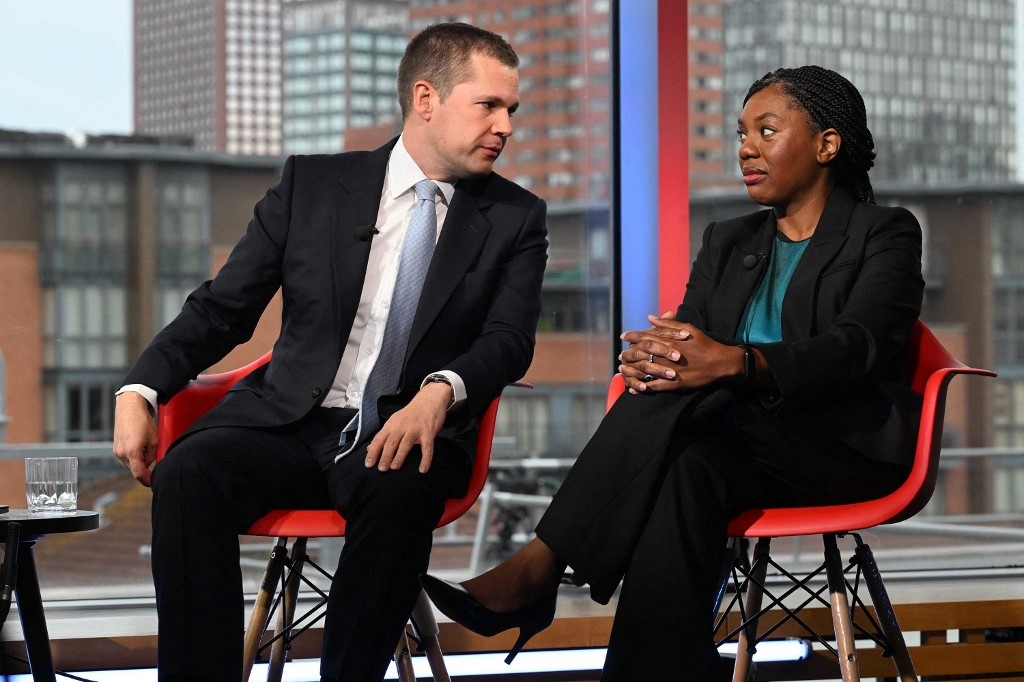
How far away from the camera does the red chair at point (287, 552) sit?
6.22 feet

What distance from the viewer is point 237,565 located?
1802 mm

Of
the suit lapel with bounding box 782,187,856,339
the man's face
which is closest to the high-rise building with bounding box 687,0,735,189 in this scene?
the suit lapel with bounding box 782,187,856,339

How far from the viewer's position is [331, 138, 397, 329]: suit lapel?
2076 mm

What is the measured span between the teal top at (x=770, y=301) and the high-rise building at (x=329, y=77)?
217 centimetres

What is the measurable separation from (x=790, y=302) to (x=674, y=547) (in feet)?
1.87

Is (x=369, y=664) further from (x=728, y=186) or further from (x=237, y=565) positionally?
(x=728, y=186)

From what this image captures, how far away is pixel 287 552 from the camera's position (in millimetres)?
2006

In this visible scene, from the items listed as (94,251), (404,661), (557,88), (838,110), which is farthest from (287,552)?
(94,251)

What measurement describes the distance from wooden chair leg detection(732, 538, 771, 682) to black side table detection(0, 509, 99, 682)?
1246mm

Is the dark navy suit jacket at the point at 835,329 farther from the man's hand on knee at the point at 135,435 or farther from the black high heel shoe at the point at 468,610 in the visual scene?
the man's hand on knee at the point at 135,435

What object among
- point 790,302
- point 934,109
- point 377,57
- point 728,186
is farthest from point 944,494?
point 790,302

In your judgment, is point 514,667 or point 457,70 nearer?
point 457,70

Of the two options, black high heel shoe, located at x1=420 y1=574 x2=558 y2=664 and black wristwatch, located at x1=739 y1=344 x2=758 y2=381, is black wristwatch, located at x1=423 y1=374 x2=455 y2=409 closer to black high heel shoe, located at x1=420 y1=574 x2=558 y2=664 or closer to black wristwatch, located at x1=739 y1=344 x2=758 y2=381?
black high heel shoe, located at x1=420 y1=574 x2=558 y2=664

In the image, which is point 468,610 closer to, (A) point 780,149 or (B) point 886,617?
(B) point 886,617
